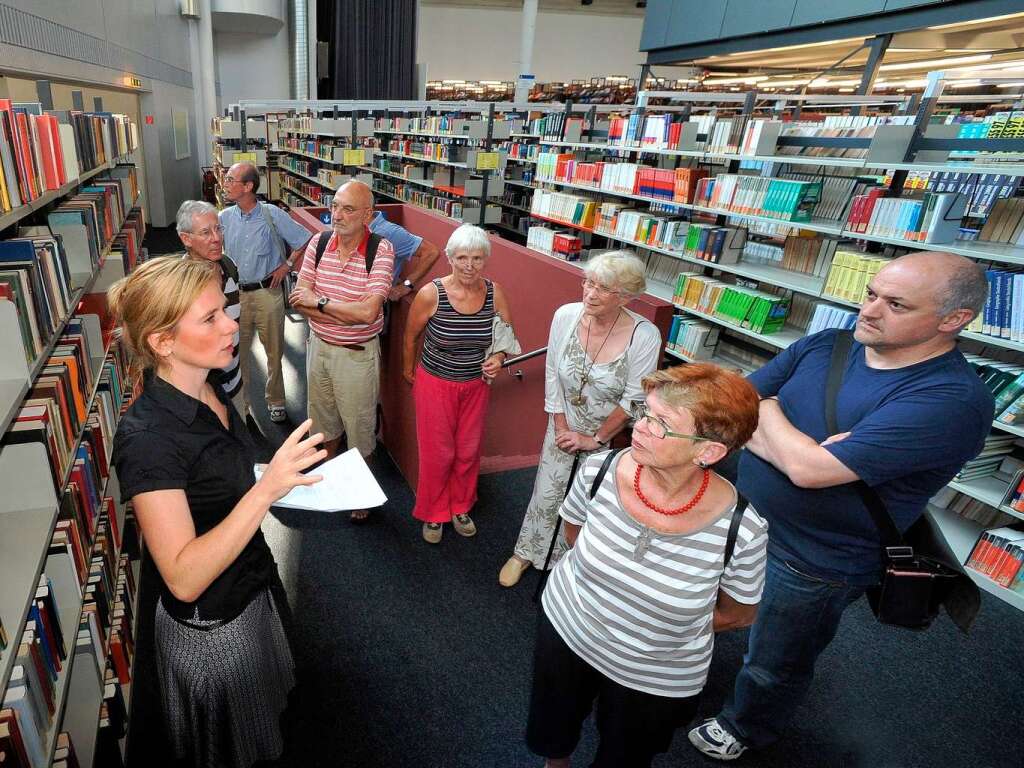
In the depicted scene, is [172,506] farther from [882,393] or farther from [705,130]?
[705,130]

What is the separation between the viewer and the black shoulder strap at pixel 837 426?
1501mm

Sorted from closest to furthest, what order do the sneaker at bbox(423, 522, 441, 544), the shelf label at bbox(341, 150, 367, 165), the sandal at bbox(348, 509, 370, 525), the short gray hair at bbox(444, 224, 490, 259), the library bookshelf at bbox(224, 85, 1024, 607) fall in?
the short gray hair at bbox(444, 224, 490, 259) < the sneaker at bbox(423, 522, 441, 544) < the sandal at bbox(348, 509, 370, 525) < the library bookshelf at bbox(224, 85, 1024, 607) < the shelf label at bbox(341, 150, 367, 165)

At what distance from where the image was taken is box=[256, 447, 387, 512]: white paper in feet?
4.73

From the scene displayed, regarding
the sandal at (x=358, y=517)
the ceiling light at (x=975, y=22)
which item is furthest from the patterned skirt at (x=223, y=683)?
the ceiling light at (x=975, y=22)

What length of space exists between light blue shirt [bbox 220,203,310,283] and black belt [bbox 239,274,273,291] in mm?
22

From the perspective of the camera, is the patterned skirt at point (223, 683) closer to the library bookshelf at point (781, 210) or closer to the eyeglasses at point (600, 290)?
the eyeglasses at point (600, 290)

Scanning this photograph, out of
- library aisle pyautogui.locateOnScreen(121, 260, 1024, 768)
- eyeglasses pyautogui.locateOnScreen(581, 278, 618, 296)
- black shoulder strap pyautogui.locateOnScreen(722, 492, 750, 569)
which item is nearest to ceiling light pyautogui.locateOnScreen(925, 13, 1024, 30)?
library aisle pyautogui.locateOnScreen(121, 260, 1024, 768)

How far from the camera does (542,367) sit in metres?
3.20

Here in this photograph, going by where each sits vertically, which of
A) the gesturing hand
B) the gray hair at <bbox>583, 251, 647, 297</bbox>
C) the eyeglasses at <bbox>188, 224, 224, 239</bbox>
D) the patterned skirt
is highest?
the gray hair at <bbox>583, 251, 647, 297</bbox>

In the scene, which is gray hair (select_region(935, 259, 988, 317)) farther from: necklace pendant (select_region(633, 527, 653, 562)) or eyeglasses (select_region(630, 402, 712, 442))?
necklace pendant (select_region(633, 527, 653, 562))

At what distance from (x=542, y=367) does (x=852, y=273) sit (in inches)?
84.3

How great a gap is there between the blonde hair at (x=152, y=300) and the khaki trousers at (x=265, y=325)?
2613 mm

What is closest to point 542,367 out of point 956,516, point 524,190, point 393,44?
point 956,516

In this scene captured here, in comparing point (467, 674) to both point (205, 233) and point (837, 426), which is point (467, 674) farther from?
point (205, 233)
